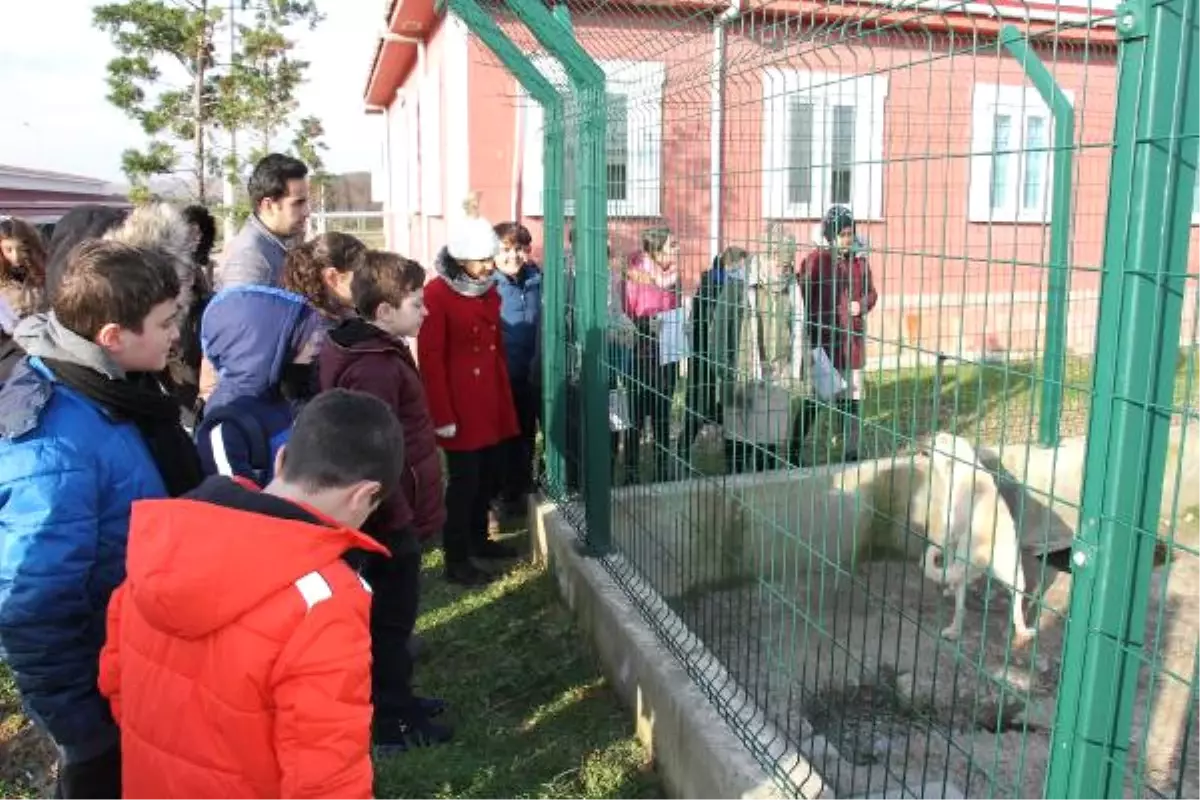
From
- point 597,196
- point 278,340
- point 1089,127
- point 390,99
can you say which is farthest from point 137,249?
point 390,99

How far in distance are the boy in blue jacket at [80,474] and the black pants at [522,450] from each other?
10.4 ft

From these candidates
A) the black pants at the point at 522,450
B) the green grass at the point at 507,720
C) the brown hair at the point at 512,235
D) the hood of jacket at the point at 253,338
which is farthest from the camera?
the black pants at the point at 522,450

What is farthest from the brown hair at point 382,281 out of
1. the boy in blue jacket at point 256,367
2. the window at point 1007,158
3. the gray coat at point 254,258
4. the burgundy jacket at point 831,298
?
the window at point 1007,158

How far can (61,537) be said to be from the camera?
193cm

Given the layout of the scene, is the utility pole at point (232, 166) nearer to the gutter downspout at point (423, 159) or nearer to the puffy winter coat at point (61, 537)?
the gutter downspout at point (423, 159)

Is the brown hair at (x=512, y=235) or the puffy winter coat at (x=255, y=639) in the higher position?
the brown hair at (x=512, y=235)

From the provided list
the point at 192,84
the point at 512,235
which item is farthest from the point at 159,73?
the point at 512,235

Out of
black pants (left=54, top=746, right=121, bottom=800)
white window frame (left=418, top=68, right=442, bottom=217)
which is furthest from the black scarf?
white window frame (left=418, top=68, right=442, bottom=217)

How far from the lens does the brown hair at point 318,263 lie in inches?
129

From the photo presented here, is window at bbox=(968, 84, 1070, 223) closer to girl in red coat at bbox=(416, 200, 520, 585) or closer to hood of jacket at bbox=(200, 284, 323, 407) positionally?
hood of jacket at bbox=(200, 284, 323, 407)

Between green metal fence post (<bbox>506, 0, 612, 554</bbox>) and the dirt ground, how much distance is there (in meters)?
0.64

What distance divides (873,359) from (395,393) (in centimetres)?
150

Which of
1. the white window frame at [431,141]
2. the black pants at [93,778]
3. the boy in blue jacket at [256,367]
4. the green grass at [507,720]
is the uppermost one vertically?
the white window frame at [431,141]

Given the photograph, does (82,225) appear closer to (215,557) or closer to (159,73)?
(215,557)
